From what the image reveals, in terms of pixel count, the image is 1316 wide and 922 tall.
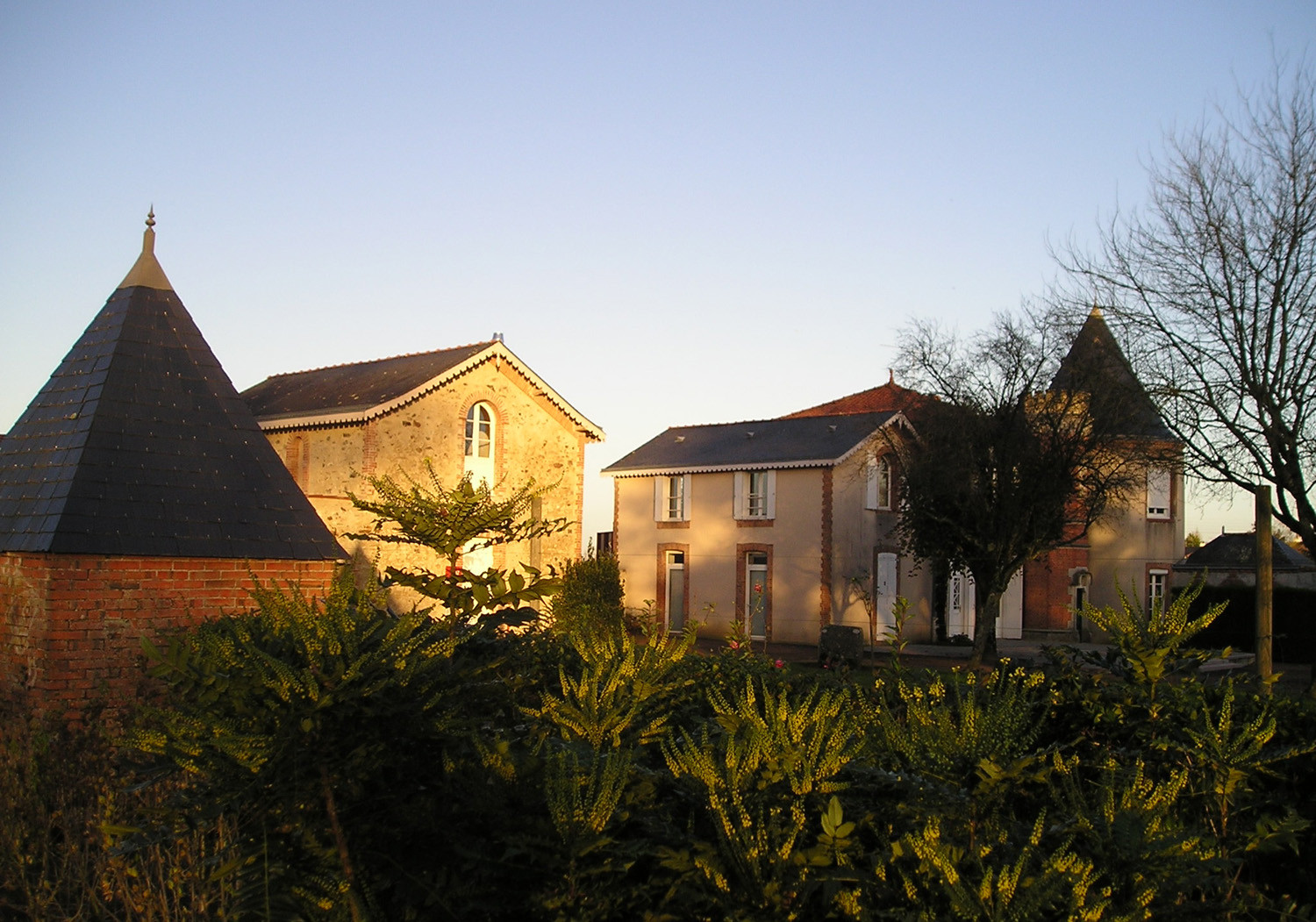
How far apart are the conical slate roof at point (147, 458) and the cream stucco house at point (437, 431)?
12.9 m

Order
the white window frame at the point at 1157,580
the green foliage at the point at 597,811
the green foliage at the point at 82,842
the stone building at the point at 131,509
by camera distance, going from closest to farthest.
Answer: the green foliage at the point at 597,811 < the green foliage at the point at 82,842 < the stone building at the point at 131,509 < the white window frame at the point at 1157,580

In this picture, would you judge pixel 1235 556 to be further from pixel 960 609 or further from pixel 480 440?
pixel 480 440

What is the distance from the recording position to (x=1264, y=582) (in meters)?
11.8

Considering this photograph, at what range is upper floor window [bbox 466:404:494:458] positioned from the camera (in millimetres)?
26625

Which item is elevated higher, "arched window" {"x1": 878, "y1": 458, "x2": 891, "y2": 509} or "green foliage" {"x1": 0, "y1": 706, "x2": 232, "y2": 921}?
"arched window" {"x1": 878, "y1": 458, "x2": 891, "y2": 509}

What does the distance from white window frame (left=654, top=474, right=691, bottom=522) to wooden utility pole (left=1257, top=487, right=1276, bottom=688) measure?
76.4ft

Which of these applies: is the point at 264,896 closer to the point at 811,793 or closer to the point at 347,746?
the point at 347,746

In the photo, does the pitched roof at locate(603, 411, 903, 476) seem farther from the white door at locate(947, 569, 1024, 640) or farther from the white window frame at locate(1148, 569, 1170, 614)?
the white window frame at locate(1148, 569, 1170, 614)

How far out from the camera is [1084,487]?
2595 cm

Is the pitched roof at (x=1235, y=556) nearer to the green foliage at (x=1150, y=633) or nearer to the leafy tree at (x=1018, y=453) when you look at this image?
the leafy tree at (x=1018, y=453)

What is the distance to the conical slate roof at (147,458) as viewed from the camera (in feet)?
27.8

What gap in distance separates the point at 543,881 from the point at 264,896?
80 cm

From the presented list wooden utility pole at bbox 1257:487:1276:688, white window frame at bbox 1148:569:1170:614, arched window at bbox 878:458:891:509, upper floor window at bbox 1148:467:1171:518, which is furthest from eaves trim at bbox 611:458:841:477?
wooden utility pole at bbox 1257:487:1276:688

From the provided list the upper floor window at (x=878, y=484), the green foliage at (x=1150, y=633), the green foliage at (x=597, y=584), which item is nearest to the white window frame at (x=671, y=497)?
the upper floor window at (x=878, y=484)
